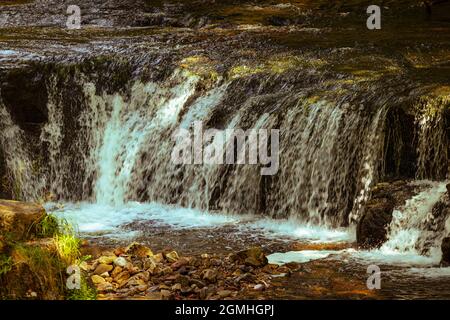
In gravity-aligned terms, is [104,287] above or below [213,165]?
below

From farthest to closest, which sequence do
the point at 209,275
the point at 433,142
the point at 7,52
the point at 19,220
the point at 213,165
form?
the point at 7,52, the point at 213,165, the point at 433,142, the point at 209,275, the point at 19,220

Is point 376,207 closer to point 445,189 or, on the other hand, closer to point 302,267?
point 445,189

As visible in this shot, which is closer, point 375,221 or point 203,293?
point 203,293

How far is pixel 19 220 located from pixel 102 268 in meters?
1.21

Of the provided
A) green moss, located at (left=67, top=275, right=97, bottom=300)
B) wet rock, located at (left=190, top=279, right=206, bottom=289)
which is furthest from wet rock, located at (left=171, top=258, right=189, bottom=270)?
green moss, located at (left=67, top=275, right=97, bottom=300)

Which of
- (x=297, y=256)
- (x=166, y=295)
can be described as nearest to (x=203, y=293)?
(x=166, y=295)

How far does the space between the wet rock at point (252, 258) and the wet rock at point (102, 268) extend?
127cm

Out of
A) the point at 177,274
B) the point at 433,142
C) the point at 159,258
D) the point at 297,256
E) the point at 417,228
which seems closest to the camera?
the point at 177,274

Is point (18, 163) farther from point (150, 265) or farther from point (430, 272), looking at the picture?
A: point (430, 272)

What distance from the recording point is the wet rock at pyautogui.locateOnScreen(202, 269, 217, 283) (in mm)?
7281

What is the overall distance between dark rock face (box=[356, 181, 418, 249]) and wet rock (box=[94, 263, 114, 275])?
3129 millimetres

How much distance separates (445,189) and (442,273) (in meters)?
1.72

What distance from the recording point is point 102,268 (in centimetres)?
766

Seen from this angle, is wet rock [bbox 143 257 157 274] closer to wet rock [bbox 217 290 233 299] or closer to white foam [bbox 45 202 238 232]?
wet rock [bbox 217 290 233 299]
